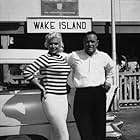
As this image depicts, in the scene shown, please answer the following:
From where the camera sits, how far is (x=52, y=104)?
3.66 metres

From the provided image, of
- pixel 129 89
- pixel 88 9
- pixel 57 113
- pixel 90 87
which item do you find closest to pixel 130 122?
pixel 129 89

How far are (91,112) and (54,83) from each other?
2.44 ft

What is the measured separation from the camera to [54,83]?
3.68 meters

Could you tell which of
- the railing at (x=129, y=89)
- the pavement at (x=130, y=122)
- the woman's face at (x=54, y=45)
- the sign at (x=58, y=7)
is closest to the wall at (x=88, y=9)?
the sign at (x=58, y=7)

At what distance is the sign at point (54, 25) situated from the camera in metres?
9.79

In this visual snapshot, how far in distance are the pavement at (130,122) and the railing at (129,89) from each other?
32cm

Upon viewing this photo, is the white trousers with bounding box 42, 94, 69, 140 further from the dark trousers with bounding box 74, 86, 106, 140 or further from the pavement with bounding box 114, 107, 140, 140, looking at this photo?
the pavement with bounding box 114, 107, 140, 140

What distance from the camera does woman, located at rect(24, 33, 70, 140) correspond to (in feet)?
12.0

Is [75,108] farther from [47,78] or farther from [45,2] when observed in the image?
[45,2]

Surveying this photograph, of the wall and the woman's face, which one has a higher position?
the wall

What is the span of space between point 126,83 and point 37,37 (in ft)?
14.1

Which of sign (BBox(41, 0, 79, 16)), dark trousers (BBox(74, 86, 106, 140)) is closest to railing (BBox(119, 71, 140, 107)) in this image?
sign (BBox(41, 0, 79, 16))

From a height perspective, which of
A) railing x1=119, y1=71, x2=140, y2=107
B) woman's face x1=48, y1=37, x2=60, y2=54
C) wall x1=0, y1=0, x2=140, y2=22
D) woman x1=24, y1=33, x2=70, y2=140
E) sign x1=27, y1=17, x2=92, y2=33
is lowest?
railing x1=119, y1=71, x2=140, y2=107

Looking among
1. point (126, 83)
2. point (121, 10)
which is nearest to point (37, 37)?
point (121, 10)
